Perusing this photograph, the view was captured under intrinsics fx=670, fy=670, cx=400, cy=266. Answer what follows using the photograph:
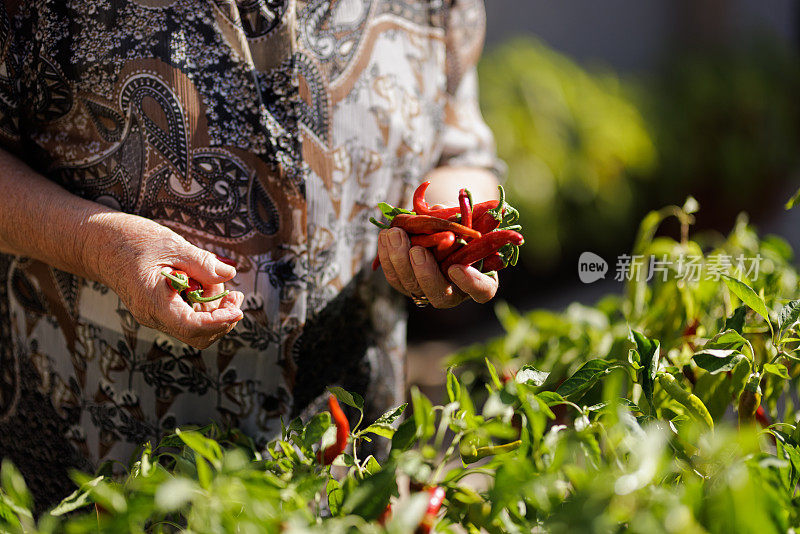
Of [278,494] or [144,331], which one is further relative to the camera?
[144,331]

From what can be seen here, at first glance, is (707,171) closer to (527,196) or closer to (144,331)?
(527,196)

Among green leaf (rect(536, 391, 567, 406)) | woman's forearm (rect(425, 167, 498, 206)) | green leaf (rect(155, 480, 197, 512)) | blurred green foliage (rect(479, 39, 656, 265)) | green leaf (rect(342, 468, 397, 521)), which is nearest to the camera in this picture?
green leaf (rect(155, 480, 197, 512))

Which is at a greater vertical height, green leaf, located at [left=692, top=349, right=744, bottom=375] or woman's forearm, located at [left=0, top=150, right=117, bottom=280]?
woman's forearm, located at [left=0, top=150, right=117, bottom=280]

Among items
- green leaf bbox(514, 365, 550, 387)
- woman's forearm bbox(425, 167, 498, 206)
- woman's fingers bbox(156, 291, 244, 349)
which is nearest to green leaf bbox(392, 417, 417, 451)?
Result: green leaf bbox(514, 365, 550, 387)

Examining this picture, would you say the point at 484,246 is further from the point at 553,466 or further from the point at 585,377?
the point at 553,466

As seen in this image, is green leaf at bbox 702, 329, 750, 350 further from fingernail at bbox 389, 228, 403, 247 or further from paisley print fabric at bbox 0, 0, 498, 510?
paisley print fabric at bbox 0, 0, 498, 510

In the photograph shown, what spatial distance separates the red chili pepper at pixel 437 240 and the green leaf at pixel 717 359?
0.29 m

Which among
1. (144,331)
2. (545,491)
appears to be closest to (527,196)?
(144,331)

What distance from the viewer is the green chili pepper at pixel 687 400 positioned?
27.1 inches

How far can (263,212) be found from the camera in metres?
0.91

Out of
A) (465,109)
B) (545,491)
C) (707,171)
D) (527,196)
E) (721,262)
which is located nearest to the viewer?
(545,491)

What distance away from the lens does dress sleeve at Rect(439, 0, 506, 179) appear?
1144mm

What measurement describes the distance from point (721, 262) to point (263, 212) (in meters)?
0.68

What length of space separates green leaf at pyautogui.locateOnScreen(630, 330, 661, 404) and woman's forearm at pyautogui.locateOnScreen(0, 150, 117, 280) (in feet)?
2.02
